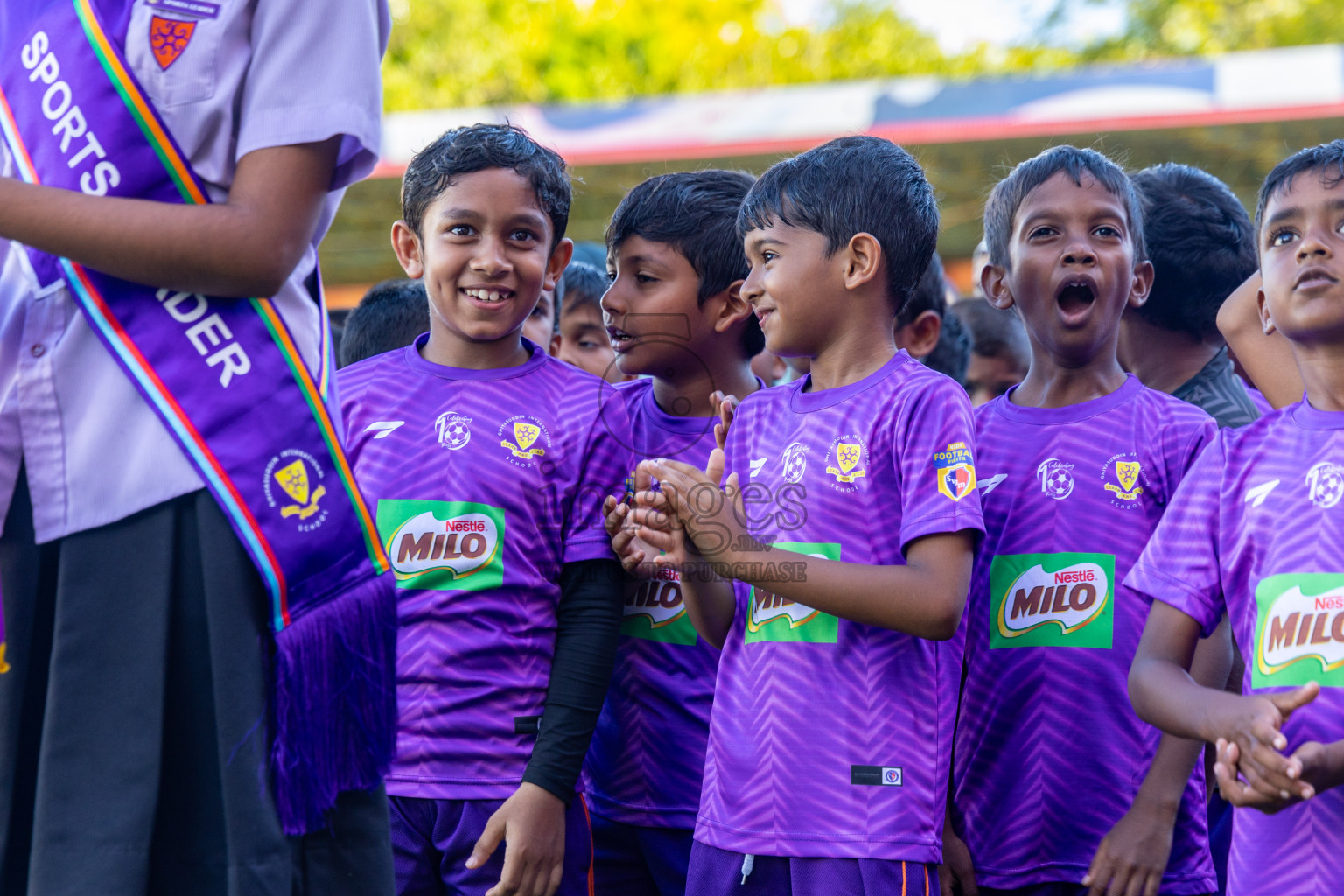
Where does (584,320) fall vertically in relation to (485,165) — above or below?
below

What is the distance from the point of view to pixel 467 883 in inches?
94.1

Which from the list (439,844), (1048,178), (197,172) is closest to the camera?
(197,172)

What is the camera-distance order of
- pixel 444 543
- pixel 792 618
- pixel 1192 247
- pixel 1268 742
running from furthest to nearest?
1. pixel 1192 247
2. pixel 444 543
3. pixel 792 618
4. pixel 1268 742

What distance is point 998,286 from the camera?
9.73ft

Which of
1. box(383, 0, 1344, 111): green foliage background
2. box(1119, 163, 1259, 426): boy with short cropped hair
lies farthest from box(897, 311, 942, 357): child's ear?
box(383, 0, 1344, 111): green foliage background

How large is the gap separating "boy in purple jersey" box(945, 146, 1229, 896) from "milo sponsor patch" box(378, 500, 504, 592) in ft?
3.21

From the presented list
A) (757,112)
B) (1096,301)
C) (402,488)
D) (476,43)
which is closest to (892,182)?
(1096,301)

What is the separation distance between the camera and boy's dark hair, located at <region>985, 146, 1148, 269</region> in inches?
112

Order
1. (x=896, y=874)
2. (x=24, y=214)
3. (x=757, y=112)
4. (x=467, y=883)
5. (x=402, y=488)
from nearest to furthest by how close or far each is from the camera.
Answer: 1. (x=24, y=214)
2. (x=896, y=874)
3. (x=467, y=883)
4. (x=402, y=488)
5. (x=757, y=112)

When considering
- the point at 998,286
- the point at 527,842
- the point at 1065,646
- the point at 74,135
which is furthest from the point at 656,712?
the point at 74,135

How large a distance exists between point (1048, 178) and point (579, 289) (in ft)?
6.00

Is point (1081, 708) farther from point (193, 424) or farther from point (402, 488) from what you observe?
point (193, 424)

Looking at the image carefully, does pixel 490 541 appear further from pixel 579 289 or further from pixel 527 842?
pixel 579 289

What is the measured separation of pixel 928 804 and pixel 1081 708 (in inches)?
17.6
